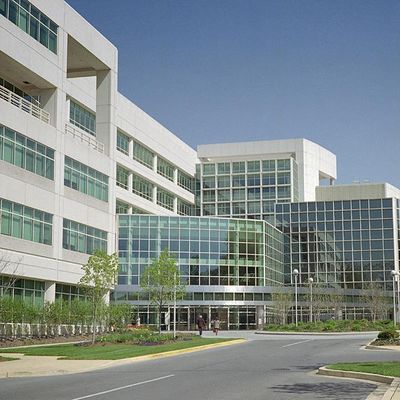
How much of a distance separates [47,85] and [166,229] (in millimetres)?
28123

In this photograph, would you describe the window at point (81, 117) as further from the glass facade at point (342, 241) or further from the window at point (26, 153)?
the glass facade at point (342, 241)

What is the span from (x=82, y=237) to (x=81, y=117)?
1609cm

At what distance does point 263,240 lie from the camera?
249 feet

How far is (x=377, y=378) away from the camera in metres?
17.6

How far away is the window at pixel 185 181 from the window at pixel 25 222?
147 ft

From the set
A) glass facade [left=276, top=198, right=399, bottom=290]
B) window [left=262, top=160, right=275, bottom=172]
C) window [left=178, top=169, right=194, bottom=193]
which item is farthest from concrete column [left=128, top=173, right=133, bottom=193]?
window [left=262, top=160, right=275, bottom=172]

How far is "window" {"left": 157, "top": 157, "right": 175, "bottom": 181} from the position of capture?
81.8 meters

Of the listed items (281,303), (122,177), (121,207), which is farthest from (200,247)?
(122,177)

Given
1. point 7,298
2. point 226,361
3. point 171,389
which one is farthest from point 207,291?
point 171,389

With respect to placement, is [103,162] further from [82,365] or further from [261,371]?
[261,371]

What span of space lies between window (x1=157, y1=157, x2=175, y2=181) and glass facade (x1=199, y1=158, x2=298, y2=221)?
8.63m

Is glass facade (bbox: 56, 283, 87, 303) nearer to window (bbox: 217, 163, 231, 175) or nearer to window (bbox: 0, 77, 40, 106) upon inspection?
window (bbox: 0, 77, 40, 106)

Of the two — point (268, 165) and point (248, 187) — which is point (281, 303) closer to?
point (248, 187)

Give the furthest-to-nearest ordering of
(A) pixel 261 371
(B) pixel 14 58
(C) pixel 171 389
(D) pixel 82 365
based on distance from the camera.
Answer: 1. (B) pixel 14 58
2. (D) pixel 82 365
3. (A) pixel 261 371
4. (C) pixel 171 389
